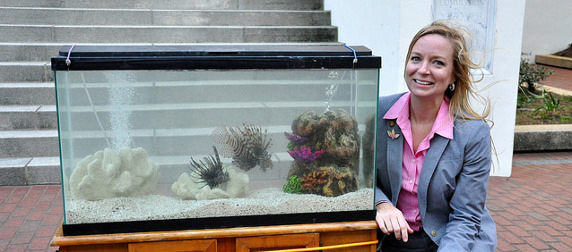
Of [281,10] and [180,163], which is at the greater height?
[281,10]

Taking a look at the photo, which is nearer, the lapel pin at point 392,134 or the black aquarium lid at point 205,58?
the black aquarium lid at point 205,58

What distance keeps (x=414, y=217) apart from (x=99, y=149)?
128 centimetres

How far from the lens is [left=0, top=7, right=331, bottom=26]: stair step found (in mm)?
7680

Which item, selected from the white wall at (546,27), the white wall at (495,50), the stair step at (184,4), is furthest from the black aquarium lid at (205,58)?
the white wall at (546,27)

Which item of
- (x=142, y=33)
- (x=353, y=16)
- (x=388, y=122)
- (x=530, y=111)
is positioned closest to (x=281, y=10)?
(x=353, y=16)

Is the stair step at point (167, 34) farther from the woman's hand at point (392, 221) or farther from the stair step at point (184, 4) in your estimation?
the woman's hand at point (392, 221)

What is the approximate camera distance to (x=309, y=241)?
216 cm

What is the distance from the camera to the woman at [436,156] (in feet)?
7.08

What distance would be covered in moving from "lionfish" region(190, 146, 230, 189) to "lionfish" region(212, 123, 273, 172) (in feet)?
0.16

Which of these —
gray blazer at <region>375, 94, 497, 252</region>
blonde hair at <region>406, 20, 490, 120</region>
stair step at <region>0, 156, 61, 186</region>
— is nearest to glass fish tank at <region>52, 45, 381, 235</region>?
gray blazer at <region>375, 94, 497, 252</region>

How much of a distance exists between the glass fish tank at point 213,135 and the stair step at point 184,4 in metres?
6.52

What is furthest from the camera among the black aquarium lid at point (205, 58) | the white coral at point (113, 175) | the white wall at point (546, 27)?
the white wall at point (546, 27)

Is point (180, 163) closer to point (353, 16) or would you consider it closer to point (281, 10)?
point (353, 16)

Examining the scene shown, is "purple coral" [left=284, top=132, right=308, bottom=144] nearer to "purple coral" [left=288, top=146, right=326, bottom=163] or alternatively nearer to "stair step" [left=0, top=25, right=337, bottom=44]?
"purple coral" [left=288, top=146, right=326, bottom=163]
